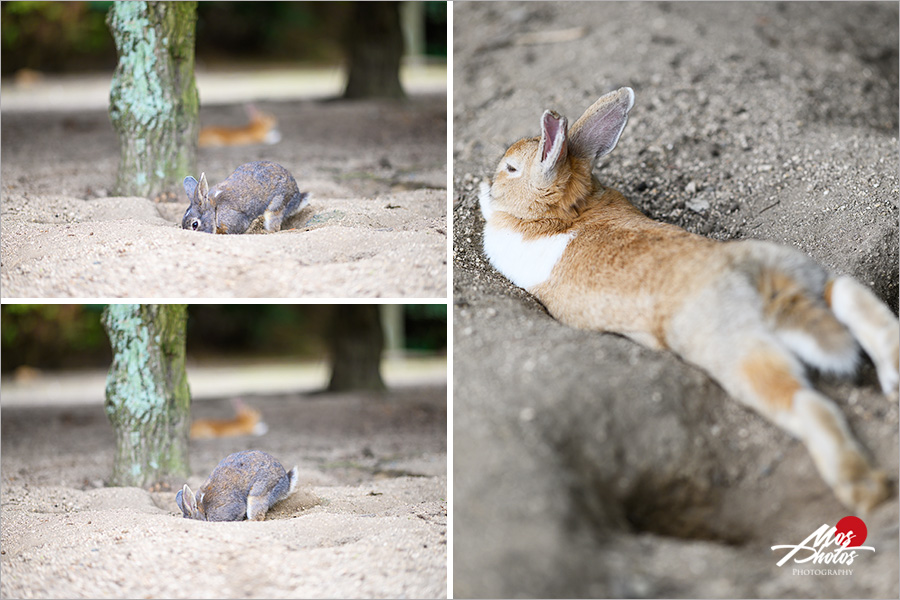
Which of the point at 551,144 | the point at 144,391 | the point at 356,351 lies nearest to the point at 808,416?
the point at 551,144

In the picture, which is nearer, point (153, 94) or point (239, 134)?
point (153, 94)

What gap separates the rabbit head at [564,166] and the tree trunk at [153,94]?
1.97 metres

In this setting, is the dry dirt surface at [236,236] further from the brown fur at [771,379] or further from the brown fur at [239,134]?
the brown fur at [771,379]

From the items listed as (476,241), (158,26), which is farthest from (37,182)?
(476,241)

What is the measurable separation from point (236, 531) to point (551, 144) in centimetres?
229

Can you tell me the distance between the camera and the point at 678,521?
3.04 m

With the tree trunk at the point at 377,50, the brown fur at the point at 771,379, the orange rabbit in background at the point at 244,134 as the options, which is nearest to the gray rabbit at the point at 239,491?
the brown fur at the point at 771,379

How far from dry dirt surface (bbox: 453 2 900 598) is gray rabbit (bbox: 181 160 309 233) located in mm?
974

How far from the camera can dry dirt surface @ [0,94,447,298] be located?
10.9ft

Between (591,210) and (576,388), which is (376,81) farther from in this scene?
(576,388)

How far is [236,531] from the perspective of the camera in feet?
11.6

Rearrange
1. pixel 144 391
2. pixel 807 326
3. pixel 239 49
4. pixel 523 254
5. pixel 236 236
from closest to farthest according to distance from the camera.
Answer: pixel 807 326 → pixel 236 236 → pixel 523 254 → pixel 144 391 → pixel 239 49

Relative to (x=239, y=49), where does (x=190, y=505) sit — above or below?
below

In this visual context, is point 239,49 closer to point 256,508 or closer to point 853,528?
point 256,508
